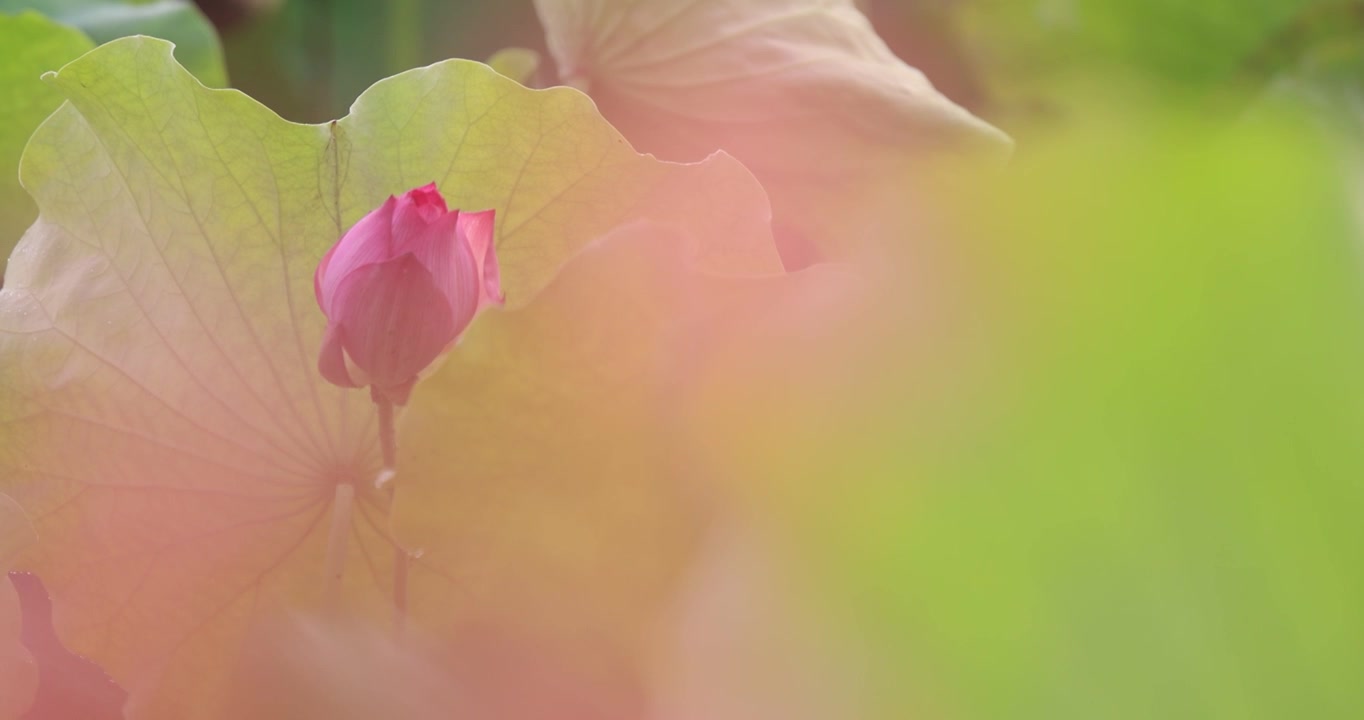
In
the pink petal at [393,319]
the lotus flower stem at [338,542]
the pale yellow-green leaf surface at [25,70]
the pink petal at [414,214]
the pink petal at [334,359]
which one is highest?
the pink petal at [414,214]

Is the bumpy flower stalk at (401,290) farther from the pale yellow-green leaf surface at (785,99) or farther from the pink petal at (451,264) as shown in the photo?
the pale yellow-green leaf surface at (785,99)

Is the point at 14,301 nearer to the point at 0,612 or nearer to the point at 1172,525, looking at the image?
the point at 0,612

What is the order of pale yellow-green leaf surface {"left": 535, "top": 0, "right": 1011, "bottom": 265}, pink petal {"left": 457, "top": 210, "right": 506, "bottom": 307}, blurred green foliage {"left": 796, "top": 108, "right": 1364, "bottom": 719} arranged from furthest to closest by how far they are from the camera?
pale yellow-green leaf surface {"left": 535, "top": 0, "right": 1011, "bottom": 265}, pink petal {"left": 457, "top": 210, "right": 506, "bottom": 307}, blurred green foliage {"left": 796, "top": 108, "right": 1364, "bottom": 719}

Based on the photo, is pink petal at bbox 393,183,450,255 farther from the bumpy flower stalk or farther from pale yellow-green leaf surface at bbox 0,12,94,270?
pale yellow-green leaf surface at bbox 0,12,94,270

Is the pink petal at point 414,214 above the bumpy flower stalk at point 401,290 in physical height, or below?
above

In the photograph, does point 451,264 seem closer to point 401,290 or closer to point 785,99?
point 401,290

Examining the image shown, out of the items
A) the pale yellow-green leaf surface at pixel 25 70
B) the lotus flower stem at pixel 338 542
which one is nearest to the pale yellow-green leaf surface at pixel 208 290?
the lotus flower stem at pixel 338 542

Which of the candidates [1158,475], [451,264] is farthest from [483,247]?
[1158,475]

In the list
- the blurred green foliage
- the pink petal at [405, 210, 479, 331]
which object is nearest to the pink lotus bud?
the pink petal at [405, 210, 479, 331]
